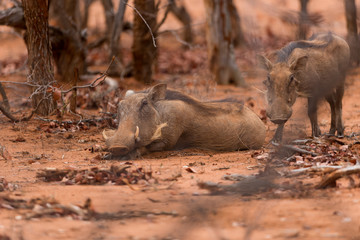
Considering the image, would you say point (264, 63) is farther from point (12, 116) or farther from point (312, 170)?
point (12, 116)

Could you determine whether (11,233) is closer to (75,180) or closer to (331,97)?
(75,180)

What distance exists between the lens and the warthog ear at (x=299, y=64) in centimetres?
693

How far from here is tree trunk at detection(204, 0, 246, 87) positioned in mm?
13195

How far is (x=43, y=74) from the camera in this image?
823cm

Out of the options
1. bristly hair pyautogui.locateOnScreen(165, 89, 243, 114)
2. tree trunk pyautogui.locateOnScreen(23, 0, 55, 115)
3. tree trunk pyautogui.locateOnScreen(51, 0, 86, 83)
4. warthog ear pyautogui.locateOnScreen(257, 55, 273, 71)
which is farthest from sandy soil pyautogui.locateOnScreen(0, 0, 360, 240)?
tree trunk pyautogui.locateOnScreen(51, 0, 86, 83)

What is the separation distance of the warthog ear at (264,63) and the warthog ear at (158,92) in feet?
4.09

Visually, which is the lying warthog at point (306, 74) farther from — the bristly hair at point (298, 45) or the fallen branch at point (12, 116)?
the fallen branch at point (12, 116)

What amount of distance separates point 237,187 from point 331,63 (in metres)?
3.63

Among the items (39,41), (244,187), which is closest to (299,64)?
(244,187)

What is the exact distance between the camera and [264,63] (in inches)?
276

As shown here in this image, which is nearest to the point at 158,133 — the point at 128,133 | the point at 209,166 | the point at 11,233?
the point at 128,133

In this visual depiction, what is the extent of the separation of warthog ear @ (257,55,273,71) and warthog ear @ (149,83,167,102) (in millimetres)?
1246

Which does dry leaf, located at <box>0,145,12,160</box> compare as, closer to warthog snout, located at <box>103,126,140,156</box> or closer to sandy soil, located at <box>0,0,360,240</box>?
sandy soil, located at <box>0,0,360,240</box>

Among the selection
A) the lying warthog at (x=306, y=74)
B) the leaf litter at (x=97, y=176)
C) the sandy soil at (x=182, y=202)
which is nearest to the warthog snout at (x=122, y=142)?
the sandy soil at (x=182, y=202)
